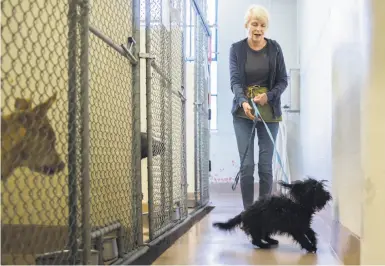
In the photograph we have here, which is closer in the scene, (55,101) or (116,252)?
(55,101)

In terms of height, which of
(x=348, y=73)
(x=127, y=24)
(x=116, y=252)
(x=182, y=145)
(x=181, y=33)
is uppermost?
(x=181, y=33)

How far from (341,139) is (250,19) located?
1.42 meters

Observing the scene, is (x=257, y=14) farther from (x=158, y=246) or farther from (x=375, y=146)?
(x=375, y=146)

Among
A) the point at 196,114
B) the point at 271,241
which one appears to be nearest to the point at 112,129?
the point at 271,241

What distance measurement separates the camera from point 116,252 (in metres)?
1.80

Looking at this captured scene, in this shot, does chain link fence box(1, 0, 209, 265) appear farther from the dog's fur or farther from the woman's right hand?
the woman's right hand

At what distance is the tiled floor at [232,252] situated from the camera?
6.82ft

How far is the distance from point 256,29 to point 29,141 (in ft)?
6.91

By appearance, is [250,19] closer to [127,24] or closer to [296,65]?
[127,24]

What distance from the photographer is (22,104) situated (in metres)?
1.51

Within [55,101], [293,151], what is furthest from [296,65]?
[55,101]

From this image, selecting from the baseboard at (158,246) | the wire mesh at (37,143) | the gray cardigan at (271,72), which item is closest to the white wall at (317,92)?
the gray cardigan at (271,72)

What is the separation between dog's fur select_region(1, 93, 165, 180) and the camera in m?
1.40

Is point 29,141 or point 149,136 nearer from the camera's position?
point 29,141
